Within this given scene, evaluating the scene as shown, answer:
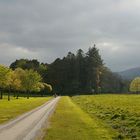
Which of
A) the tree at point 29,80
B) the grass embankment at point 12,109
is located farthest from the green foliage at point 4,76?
the tree at point 29,80

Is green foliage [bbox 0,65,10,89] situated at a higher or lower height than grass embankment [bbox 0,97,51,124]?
higher

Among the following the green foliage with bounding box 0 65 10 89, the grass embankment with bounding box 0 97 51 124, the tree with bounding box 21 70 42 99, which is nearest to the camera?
the grass embankment with bounding box 0 97 51 124

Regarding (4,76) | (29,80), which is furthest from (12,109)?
(29,80)

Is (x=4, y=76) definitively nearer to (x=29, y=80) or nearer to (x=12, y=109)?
(x=29, y=80)

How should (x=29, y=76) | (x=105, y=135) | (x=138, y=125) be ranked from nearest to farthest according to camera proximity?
(x=105, y=135), (x=138, y=125), (x=29, y=76)

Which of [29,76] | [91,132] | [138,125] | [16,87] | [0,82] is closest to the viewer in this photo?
[91,132]

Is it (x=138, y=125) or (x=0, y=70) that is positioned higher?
(x=0, y=70)

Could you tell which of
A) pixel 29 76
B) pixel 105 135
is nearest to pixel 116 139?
pixel 105 135

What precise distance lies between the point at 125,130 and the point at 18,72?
14086cm

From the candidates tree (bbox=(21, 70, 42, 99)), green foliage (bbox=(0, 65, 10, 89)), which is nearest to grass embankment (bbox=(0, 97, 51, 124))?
green foliage (bbox=(0, 65, 10, 89))

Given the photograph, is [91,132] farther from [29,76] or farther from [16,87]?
[29,76]

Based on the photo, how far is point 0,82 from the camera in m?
123

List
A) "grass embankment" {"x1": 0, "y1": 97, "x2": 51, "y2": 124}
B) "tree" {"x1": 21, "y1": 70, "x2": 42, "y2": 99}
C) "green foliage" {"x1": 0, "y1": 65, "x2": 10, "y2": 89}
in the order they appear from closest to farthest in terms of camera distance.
Result: "grass embankment" {"x1": 0, "y1": 97, "x2": 51, "y2": 124}, "green foliage" {"x1": 0, "y1": 65, "x2": 10, "y2": 89}, "tree" {"x1": 21, "y1": 70, "x2": 42, "y2": 99}

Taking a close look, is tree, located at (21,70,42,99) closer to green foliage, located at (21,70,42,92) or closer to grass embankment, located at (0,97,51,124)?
green foliage, located at (21,70,42,92)
